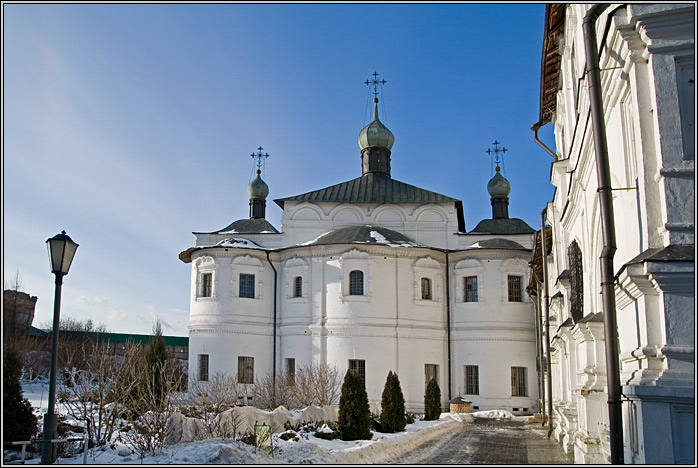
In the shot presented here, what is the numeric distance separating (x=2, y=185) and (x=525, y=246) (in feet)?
86.7

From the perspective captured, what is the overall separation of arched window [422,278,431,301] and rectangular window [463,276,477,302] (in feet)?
5.18

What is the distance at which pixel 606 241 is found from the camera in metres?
7.65

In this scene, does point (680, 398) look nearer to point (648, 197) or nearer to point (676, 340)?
point (676, 340)

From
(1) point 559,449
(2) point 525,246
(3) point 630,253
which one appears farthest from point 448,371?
(3) point 630,253

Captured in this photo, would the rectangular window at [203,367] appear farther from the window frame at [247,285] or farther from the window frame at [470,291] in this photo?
the window frame at [470,291]

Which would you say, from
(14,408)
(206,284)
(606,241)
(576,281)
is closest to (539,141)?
(576,281)

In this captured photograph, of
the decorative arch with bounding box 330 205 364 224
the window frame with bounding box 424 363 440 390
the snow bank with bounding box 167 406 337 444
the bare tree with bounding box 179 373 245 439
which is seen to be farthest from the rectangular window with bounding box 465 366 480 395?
the bare tree with bounding box 179 373 245 439

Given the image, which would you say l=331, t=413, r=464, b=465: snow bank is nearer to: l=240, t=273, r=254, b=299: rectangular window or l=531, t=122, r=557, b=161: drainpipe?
l=531, t=122, r=557, b=161: drainpipe

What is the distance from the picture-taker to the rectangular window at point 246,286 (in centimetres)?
3041

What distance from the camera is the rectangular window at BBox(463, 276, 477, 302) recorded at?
98.9 ft

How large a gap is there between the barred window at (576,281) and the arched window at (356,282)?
1580 centimetres

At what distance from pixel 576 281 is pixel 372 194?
68.6 ft

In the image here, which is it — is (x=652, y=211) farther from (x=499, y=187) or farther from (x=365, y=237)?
(x=499, y=187)

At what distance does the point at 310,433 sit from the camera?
15461mm
